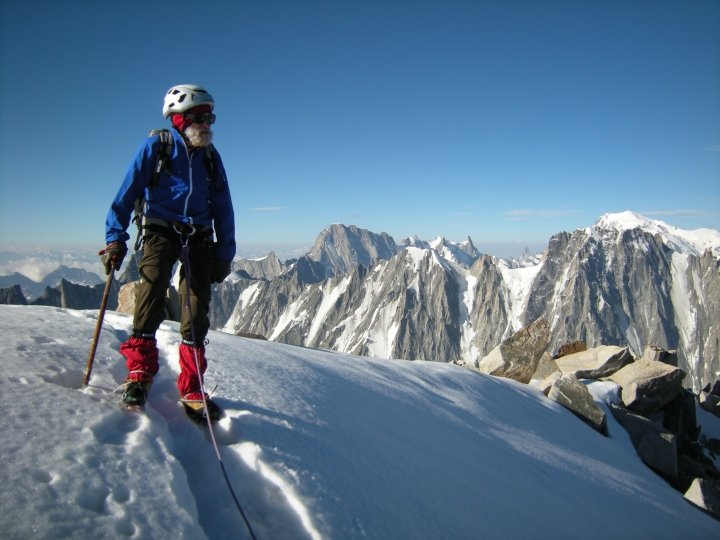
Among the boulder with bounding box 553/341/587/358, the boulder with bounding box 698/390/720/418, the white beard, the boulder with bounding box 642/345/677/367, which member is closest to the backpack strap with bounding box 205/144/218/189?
the white beard

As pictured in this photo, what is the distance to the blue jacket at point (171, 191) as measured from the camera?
18.5 ft

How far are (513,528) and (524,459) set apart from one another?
10.1ft

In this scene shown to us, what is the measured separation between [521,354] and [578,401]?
5292 mm

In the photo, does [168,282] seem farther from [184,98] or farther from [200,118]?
[184,98]

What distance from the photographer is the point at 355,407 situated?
7098 millimetres

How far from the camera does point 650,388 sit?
17766 millimetres

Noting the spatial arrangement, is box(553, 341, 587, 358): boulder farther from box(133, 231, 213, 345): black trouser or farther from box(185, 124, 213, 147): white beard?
box(185, 124, 213, 147): white beard

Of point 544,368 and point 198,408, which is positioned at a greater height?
point 198,408

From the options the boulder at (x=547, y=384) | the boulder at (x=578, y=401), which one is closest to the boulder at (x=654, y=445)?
the boulder at (x=578, y=401)

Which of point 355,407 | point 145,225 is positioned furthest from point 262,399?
point 145,225

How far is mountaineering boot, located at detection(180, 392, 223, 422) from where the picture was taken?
16.9 ft

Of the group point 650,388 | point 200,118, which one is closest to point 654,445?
point 650,388

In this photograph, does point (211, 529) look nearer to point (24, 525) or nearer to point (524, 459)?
point (24, 525)

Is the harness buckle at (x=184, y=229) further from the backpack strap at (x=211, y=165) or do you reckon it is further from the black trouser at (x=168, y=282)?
the backpack strap at (x=211, y=165)
